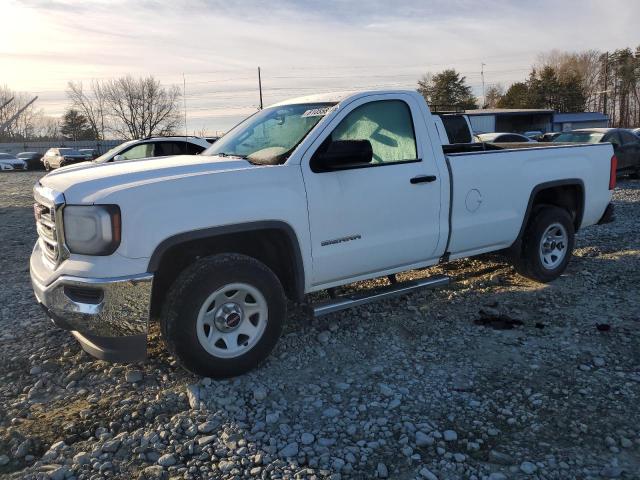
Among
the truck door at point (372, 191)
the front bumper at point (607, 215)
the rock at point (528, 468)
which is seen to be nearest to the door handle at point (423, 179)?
the truck door at point (372, 191)

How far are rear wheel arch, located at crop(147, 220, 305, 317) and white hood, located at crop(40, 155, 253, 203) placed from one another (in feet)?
1.45

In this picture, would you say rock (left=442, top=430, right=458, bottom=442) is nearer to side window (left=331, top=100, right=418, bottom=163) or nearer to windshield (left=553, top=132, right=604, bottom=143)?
side window (left=331, top=100, right=418, bottom=163)

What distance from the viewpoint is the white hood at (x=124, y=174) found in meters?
3.46

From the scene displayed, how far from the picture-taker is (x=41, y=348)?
4453 millimetres

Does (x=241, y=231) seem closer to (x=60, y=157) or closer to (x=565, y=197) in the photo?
(x=565, y=197)

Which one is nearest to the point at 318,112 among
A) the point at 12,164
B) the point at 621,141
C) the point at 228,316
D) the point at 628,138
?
the point at 228,316

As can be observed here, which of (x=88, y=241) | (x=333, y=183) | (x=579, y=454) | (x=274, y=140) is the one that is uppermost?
(x=274, y=140)

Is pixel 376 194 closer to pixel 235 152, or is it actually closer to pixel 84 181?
pixel 235 152

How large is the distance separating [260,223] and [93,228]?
3.53ft

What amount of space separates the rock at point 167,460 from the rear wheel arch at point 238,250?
1.11 metres

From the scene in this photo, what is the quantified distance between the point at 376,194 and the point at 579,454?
2.25 m

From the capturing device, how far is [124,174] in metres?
3.67

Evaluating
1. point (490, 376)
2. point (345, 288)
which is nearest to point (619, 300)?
point (490, 376)

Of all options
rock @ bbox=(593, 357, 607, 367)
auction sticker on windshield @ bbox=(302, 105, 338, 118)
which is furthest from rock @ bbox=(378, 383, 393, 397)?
auction sticker on windshield @ bbox=(302, 105, 338, 118)
